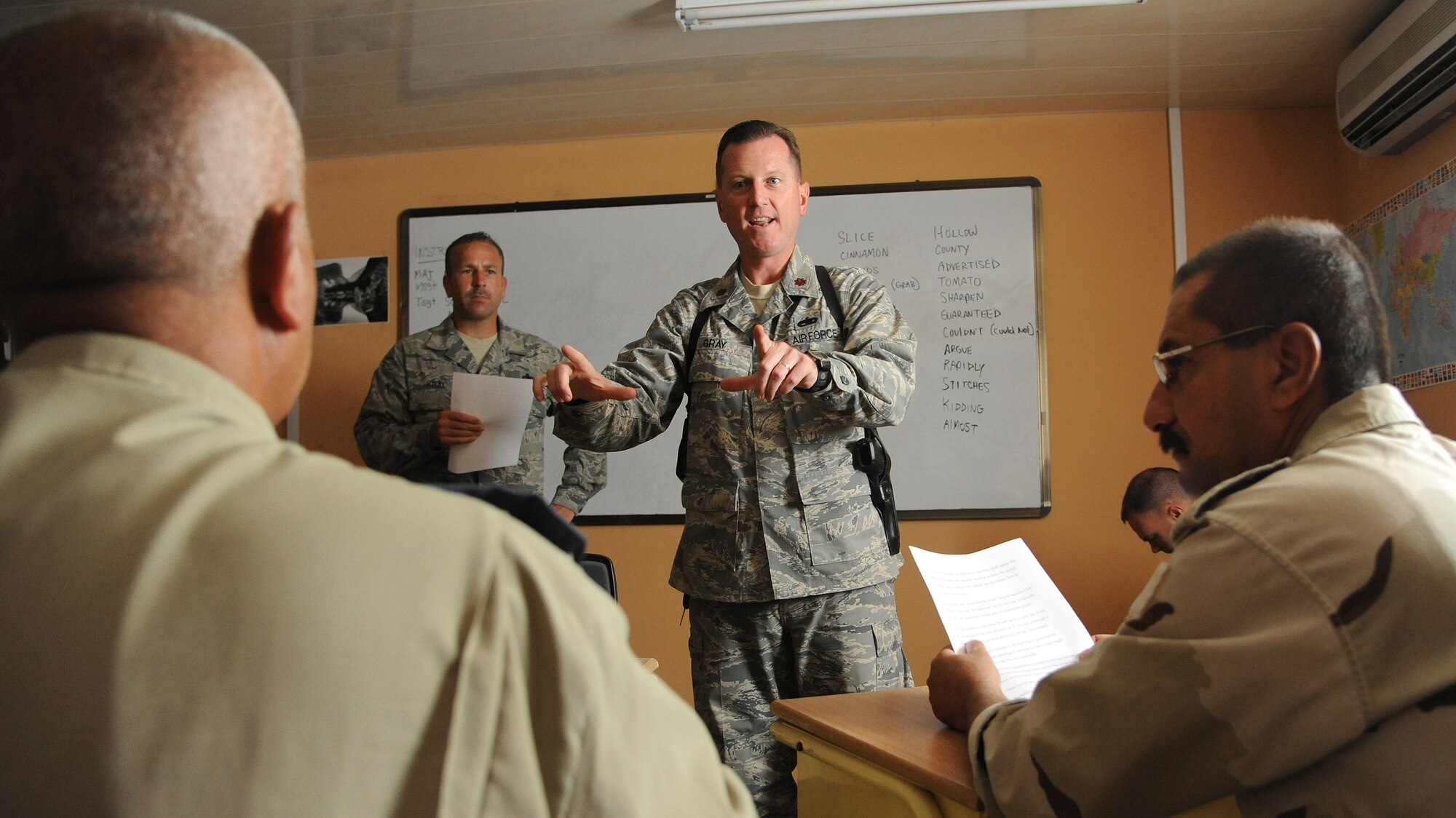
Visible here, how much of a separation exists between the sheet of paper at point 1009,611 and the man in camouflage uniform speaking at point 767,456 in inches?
20.1

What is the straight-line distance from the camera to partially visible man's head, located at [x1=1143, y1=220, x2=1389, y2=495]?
1088 millimetres

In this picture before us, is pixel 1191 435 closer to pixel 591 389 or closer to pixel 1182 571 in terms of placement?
pixel 1182 571

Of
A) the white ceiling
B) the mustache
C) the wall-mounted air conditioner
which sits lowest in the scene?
the mustache

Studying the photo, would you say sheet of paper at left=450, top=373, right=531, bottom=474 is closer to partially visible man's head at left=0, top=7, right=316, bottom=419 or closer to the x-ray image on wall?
the x-ray image on wall

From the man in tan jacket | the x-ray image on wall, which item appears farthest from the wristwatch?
the x-ray image on wall

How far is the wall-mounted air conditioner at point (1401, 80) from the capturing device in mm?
2725

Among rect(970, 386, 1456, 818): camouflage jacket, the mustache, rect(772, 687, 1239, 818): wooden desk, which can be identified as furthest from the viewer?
the mustache

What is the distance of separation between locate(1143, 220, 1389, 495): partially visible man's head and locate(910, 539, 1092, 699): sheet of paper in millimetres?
254

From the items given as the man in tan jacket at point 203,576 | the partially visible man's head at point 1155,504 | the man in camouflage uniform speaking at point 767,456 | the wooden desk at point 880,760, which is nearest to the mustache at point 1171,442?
the wooden desk at point 880,760

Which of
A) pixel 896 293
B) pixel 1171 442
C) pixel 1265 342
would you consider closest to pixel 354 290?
pixel 896 293

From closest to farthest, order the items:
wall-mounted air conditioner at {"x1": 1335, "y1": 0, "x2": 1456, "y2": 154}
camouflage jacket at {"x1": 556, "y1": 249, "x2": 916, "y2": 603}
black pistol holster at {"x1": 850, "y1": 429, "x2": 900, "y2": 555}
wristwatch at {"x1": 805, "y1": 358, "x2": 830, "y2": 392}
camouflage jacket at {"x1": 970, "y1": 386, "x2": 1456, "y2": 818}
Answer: camouflage jacket at {"x1": 970, "y1": 386, "x2": 1456, "y2": 818}, wristwatch at {"x1": 805, "y1": 358, "x2": 830, "y2": 392}, camouflage jacket at {"x1": 556, "y1": 249, "x2": 916, "y2": 603}, black pistol holster at {"x1": 850, "y1": 429, "x2": 900, "y2": 555}, wall-mounted air conditioner at {"x1": 1335, "y1": 0, "x2": 1456, "y2": 154}

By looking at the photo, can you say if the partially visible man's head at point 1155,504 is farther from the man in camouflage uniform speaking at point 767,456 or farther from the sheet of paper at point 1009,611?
the sheet of paper at point 1009,611

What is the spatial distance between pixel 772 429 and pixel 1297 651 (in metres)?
1.19

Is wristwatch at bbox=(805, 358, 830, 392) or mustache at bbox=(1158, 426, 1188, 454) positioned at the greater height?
wristwatch at bbox=(805, 358, 830, 392)
